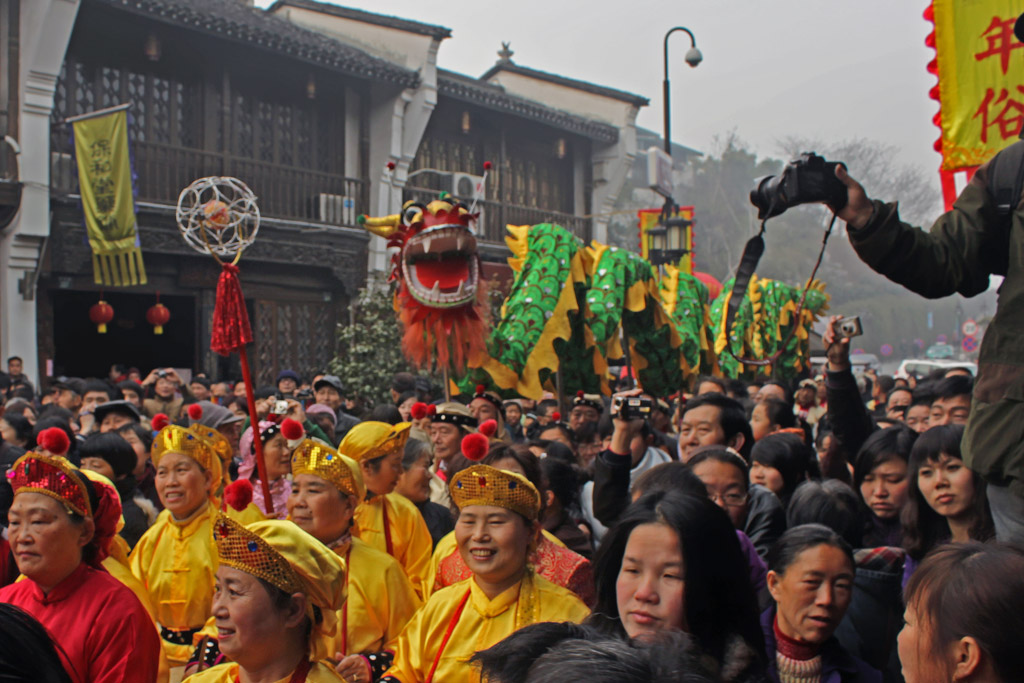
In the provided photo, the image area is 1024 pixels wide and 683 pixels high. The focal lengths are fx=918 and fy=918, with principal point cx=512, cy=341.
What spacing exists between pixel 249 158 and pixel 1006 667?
1208 centimetres

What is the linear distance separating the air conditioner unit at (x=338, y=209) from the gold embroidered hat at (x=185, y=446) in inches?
355

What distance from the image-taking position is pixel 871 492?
3469 mm

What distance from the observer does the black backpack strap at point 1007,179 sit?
1.96 m

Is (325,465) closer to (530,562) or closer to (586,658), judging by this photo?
(530,562)

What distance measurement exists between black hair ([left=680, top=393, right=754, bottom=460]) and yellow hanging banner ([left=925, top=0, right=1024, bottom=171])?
1.71 m

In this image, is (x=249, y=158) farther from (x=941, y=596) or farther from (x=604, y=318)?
(x=941, y=596)

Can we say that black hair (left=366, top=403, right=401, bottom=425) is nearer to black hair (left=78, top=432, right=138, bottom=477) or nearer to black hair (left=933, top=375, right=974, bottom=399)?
black hair (left=78, top=432, right=138, bottom=477)

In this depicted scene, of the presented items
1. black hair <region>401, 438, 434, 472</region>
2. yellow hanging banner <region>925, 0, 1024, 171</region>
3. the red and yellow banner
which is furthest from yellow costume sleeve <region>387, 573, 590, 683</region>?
the red and yellow banner

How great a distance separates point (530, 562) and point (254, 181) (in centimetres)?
1035

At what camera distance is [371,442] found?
13.4 feet

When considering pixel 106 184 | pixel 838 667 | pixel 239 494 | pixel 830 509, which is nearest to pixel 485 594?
pixel 239 494

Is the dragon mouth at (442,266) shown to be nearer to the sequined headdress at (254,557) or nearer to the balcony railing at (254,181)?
the sequined headdress at (254,557)

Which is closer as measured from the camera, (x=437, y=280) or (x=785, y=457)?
(x=785, y=457)

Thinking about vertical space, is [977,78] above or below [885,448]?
above
